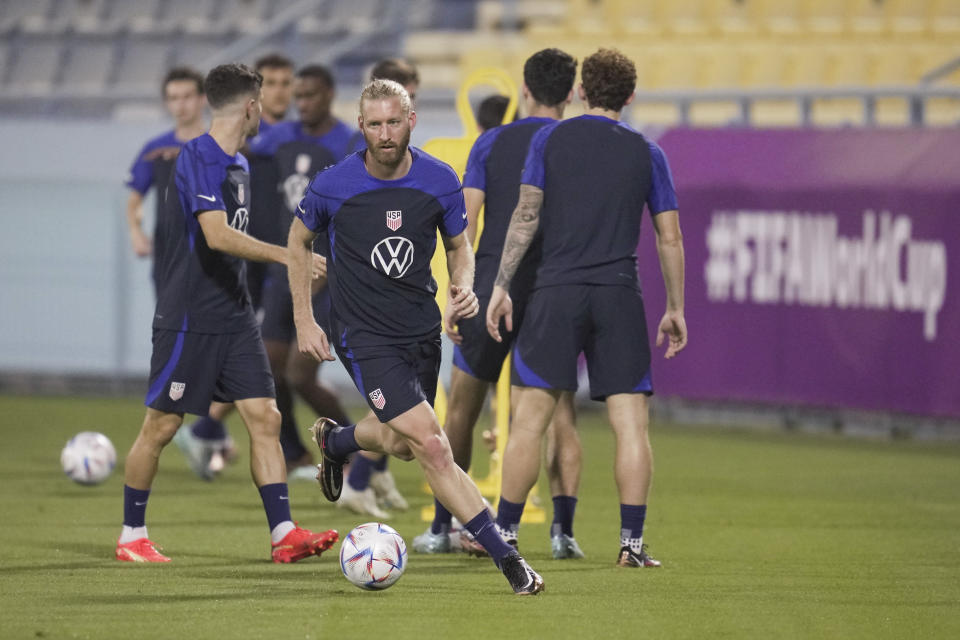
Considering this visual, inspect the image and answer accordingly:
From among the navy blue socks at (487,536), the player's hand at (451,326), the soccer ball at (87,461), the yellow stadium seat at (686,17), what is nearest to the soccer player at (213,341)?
the player's hand at (451,326)

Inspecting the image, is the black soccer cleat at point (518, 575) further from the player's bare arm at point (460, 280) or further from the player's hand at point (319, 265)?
the player's hand at point (319, 265)

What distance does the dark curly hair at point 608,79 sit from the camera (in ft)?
24.1

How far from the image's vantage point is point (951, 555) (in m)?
8.18

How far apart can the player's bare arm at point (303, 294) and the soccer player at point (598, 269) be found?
92cm

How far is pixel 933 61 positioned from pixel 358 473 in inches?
383

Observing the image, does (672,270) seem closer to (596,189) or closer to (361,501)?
(596,189)

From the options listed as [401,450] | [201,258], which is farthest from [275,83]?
[401,450]

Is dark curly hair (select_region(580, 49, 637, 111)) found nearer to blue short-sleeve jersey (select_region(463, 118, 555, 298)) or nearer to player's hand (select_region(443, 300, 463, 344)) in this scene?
blue short-sleeve jersey (select_region(463, 118, 555, 298))

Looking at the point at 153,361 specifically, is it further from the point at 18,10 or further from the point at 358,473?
the point at 18,10

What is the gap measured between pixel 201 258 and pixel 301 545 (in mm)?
1337

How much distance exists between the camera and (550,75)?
7.82 metres

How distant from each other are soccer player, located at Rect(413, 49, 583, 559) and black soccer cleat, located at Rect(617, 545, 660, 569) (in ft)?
1.28

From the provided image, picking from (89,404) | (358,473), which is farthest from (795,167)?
(89,404)

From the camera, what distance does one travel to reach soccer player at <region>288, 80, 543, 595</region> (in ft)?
21.6
